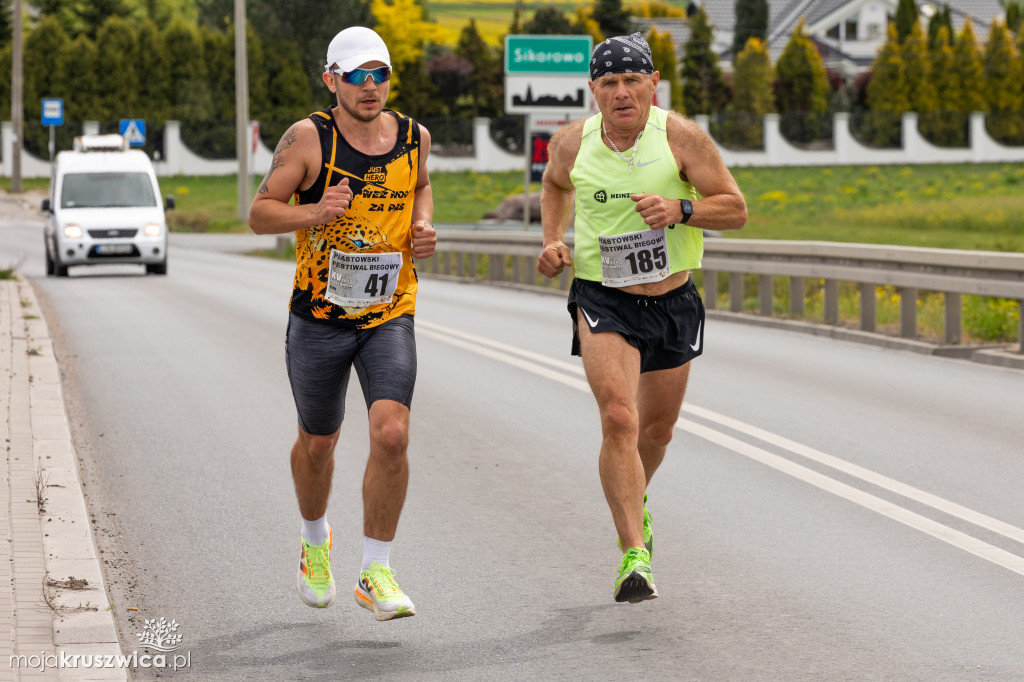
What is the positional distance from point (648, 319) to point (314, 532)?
143 centimetres

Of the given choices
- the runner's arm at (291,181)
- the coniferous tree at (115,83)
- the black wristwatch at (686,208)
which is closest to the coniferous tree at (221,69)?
the coniferous tree at (115,83)

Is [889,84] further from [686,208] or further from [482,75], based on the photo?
[686,208]

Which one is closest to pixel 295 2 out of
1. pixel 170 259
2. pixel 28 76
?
pixel 28 76

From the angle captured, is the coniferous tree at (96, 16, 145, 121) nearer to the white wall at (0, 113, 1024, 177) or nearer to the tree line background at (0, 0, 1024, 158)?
the tree line background at (0, 0, 1024, 158)

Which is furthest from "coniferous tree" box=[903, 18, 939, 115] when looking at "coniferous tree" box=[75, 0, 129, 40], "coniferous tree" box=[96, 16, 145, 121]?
"coniferous tree" box=[75, 0, 129, 40]

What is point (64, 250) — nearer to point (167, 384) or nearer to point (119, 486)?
point (167, 384)

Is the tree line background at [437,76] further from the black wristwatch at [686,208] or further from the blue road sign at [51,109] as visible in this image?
the black wristwatch at [686,208]

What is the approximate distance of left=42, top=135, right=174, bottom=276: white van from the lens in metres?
26.8

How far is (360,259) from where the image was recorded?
18.5 ft

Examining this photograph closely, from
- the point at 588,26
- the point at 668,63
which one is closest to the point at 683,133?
the point at 668,63

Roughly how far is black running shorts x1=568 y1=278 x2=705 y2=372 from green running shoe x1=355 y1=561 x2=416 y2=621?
4.00 feet

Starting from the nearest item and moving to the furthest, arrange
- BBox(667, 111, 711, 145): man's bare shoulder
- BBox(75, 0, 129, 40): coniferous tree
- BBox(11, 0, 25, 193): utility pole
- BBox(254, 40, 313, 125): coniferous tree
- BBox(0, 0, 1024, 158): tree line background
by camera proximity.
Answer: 1. BBox(667, 111, 711, 145): man's bare shoulder
2. BBox(11, 0, 25, 193): utility pole
3. BBox(0, 0, 1024, 158): tree line background
4. BBox(254, 40, 313, 125): coniferous tree
5. BBox(75, 0, 129, 40): coniferous tree

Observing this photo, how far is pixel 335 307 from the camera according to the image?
18.7 feet

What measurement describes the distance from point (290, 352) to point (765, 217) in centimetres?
3949
